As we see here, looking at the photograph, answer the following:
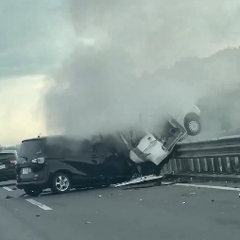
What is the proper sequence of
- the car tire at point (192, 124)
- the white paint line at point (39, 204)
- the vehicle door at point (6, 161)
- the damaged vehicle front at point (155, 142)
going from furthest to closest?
the vehicle door at point (6, 161) → the car tire at point (192, 124) → the damaged vehicle front at point (155, 142) → the white paint line at point (39, 204)

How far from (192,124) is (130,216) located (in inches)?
295

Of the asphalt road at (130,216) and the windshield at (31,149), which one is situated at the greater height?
the windshield at (31,149)

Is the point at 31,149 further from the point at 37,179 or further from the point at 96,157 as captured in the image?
the point at 96,157

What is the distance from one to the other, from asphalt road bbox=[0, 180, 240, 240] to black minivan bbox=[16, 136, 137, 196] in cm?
107

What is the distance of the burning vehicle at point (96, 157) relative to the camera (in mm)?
16656

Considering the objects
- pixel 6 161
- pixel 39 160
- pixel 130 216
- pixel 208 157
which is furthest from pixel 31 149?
pixel 6 161

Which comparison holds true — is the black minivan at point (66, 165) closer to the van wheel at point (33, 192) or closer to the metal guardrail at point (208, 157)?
the van wheel at point (33, 192)

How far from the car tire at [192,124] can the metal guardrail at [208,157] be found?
682 millimetres

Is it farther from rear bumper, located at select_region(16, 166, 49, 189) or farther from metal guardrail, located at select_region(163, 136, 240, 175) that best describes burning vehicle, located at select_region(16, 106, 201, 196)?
metal guardrail, located at select_region(163, 136, 240, 175)

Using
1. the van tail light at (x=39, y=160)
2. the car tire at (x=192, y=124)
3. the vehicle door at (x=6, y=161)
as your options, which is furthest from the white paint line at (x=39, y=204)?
the vehicle door at (x=6, y=161)

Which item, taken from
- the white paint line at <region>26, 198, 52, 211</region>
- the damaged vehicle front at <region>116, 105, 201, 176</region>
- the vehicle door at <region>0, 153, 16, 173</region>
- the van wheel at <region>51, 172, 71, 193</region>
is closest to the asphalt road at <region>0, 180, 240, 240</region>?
the white paint line at <region>26, 198, 52, 211</region>

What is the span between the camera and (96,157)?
1730 cm

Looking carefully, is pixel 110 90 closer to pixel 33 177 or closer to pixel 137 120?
pixel 137 120

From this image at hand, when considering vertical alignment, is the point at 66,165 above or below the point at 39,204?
above
